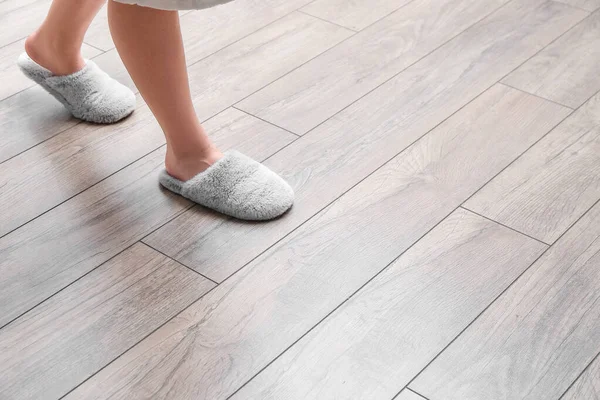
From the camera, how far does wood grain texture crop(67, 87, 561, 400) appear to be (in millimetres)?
1160

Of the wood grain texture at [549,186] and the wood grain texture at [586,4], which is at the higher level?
the wood grain texture at [586,4]

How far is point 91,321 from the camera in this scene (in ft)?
4.08

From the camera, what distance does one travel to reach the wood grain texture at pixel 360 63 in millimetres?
1716

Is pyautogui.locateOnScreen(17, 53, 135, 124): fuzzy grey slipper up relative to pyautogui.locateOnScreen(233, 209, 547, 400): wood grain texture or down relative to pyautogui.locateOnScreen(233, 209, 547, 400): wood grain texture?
A: up

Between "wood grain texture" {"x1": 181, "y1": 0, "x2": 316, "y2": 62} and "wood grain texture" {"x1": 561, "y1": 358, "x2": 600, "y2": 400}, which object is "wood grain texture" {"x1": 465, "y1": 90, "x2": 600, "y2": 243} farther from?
"wood grain texture" {"x1": 181, "y1": 0, "x2": 316, "y2": 62}

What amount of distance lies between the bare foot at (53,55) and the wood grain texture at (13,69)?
13 centimetres

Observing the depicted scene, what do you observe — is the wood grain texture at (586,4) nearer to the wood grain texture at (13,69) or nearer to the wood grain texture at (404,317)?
the wood grain texture at (404,317)

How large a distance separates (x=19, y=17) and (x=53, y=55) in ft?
1.44

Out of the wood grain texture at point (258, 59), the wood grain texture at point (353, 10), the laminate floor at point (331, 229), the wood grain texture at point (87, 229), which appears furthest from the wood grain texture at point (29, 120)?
the wood grain texture at point (353, 10)

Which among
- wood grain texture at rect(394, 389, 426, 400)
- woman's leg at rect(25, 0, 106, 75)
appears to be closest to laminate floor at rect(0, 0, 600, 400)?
wood grain texture at rect(394, 389, 426, 400)

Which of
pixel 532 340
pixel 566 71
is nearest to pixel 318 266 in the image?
pixel 532 340

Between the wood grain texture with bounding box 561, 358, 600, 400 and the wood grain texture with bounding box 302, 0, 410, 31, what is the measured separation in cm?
107

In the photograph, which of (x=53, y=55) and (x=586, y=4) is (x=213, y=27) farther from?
(x=586, y=4)

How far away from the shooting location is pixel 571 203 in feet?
4.78
